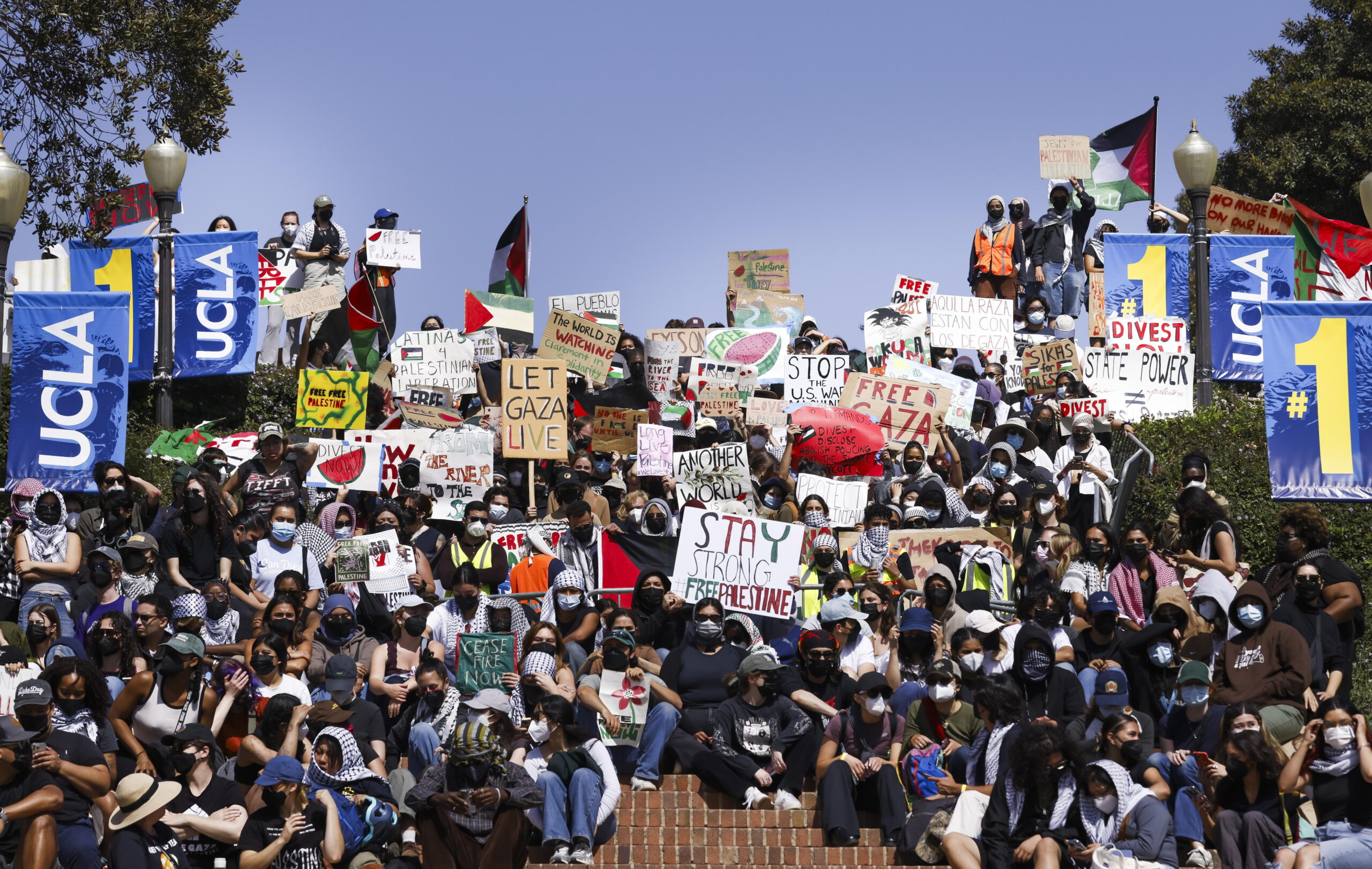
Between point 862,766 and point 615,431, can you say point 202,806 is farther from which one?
point 615,431

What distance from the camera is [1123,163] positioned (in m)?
26.2

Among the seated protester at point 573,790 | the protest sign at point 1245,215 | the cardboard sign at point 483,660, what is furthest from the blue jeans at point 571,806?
the protest sign at point 1245,215

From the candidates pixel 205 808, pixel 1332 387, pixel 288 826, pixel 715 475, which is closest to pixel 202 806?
pixel 205 808

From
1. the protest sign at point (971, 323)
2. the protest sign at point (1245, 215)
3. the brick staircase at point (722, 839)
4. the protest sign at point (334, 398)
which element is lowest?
the brick staircase at point (722, 839)

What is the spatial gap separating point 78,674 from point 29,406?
5858mm

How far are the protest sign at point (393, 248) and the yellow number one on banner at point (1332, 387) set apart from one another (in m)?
10.6

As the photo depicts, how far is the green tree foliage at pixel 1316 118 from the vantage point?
34969 mm

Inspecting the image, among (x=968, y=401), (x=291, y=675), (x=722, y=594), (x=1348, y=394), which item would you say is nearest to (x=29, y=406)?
(x=291, y=675)

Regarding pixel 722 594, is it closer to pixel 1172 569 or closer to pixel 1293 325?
pixel 1172 569

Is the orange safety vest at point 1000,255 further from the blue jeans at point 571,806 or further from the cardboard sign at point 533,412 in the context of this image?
the blue jeans at point 571,806

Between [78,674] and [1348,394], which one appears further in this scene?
[1348,394]

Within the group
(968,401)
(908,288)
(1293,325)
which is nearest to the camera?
(1293,325)

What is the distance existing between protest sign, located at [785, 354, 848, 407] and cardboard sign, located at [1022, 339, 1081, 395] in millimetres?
2216

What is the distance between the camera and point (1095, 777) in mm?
11742
